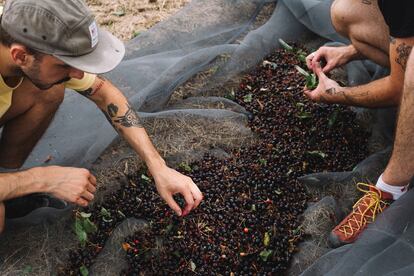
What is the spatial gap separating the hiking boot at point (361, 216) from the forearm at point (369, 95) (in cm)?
56

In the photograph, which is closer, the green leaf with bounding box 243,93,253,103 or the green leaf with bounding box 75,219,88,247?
the green leaf with bounding box 75,219,88,247

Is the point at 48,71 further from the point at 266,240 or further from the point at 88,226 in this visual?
the point at 266,240

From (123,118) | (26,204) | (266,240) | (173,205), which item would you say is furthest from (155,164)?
(26,204)

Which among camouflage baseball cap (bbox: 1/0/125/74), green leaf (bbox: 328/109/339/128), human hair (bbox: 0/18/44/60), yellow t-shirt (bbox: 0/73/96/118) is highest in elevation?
camouflage baseball cap (bbox: 1/0/125/74)

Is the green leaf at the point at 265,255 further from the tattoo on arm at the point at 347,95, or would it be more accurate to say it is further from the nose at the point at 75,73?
the nose at the point at 75,73

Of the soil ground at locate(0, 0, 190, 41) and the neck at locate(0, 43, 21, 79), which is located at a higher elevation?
the neck at locate(0, 43, 21, 79)

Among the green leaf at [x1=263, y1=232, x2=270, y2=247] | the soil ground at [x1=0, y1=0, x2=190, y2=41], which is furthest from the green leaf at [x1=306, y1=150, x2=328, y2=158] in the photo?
the soil ground at [x1=0, y1=0, x2=190, y2=41]

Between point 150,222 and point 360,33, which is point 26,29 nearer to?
point 150,222

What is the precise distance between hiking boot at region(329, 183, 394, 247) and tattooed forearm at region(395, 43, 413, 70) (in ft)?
2.28

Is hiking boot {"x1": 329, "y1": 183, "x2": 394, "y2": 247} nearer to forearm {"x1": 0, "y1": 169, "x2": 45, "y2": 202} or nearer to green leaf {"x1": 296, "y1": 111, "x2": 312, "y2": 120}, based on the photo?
green leaf {"x1": 296, "y1": 111, "x2": 312, "y2": 120}

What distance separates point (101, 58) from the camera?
2.75 metres

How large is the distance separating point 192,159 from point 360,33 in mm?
1331

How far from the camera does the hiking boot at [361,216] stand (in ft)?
10.0

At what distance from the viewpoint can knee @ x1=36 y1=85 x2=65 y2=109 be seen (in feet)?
10.7
